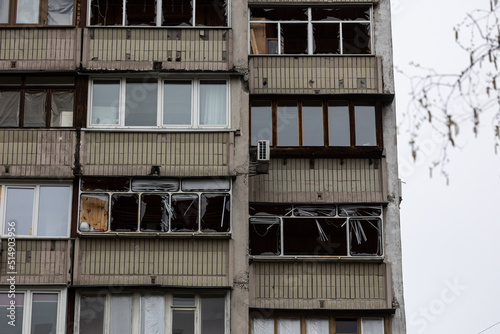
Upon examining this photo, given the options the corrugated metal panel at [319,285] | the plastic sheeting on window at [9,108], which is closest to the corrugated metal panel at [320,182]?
the corrugated metal panel at [319,285]

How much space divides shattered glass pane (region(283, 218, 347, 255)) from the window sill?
1.64 metres

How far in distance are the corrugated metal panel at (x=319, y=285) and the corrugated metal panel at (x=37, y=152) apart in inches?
213

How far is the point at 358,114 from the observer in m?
20.6

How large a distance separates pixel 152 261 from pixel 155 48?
17.9 ft

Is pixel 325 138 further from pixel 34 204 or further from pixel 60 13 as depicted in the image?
pixel 60 13

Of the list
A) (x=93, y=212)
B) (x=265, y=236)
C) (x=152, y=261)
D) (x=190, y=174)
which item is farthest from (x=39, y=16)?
(x=265, y=236)

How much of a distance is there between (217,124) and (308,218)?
3308mm

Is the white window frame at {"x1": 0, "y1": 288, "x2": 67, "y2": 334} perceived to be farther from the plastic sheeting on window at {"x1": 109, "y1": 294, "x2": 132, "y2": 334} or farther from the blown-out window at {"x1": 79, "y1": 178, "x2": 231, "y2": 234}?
the blown-out window at {"x1": 79, "y1": 178, "x2": 231, "y2": 234}

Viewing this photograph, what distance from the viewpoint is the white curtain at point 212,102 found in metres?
19.7

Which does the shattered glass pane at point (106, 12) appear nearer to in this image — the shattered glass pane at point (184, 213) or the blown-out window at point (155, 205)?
the blown-out window at point (155, 205)

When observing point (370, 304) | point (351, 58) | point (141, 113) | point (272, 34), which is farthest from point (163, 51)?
point (370, 304)

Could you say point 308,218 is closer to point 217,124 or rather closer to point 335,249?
point 335,249

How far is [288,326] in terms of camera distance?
19.4 meters

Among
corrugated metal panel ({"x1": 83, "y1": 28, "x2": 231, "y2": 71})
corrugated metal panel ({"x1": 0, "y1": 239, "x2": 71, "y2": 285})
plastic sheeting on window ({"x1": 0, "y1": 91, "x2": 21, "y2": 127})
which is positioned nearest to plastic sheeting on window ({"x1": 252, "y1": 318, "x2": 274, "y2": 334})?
corrugated metal panel ({"x1": 0, "y1": 239, "x2": 71, "y2": 285})
